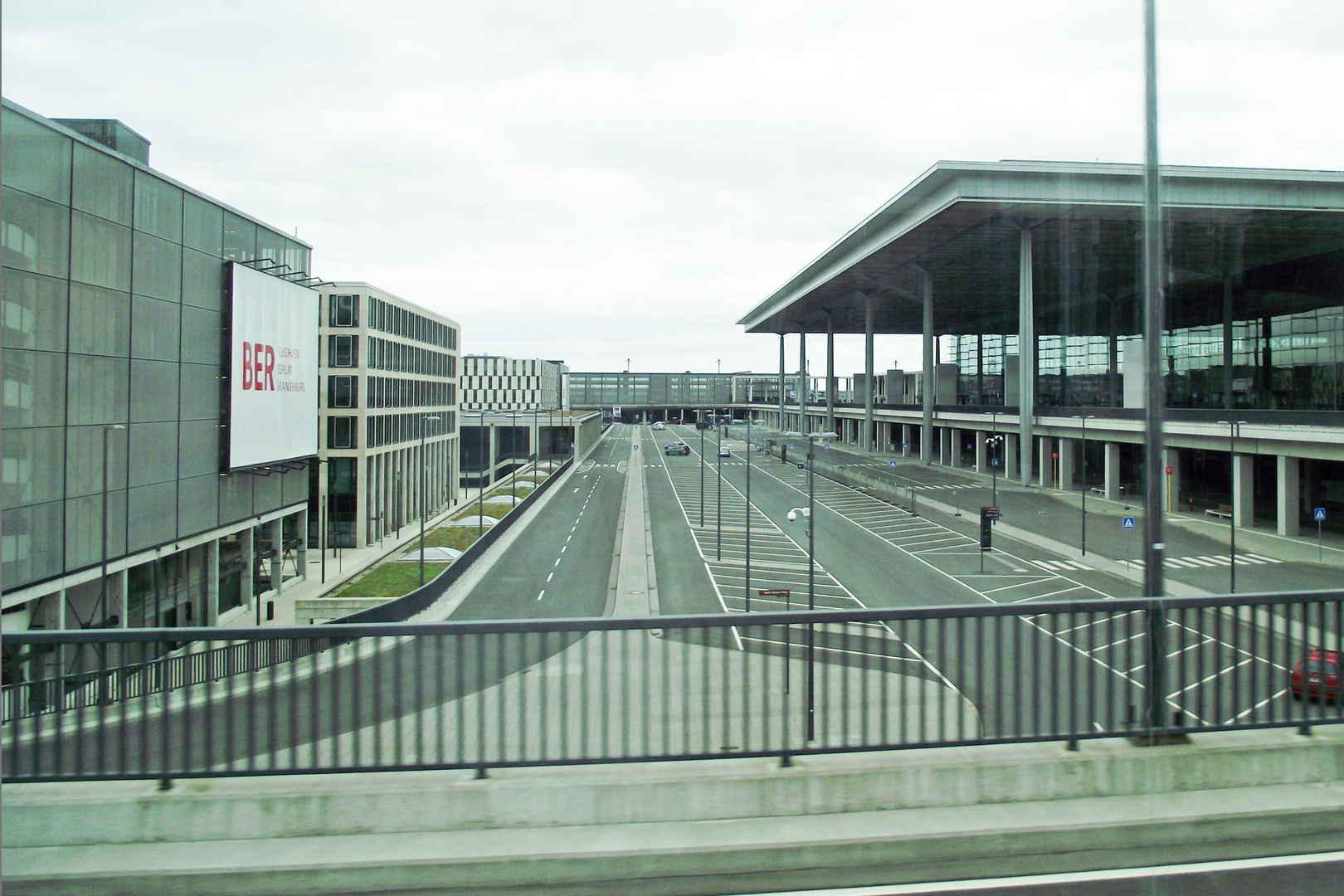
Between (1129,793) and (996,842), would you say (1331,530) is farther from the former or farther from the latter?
(996,842)

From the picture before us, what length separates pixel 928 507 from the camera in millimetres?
15148

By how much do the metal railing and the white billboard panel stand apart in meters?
6.64

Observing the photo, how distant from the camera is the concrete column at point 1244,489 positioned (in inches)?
230

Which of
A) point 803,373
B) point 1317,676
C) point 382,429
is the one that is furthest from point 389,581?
point 803,373

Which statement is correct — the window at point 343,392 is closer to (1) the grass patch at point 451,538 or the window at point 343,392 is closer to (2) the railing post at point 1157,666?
(1) the grass patch at point 451,538

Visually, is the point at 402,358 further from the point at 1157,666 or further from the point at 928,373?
the point at 928,373

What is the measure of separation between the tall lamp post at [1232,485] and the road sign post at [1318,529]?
2.20 ft

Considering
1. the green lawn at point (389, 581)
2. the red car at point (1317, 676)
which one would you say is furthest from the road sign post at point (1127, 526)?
the green lawn at point (389, 581)

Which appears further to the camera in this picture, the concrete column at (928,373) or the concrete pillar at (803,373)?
the concrete pillar at (803,373)

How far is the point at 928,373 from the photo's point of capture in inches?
1702

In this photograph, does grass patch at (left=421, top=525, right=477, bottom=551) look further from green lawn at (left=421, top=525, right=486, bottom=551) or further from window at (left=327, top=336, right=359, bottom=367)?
window at (left=327, top=336, right=359, bottom=367)

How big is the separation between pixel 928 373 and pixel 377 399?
3456cm

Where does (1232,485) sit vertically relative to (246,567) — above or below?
above

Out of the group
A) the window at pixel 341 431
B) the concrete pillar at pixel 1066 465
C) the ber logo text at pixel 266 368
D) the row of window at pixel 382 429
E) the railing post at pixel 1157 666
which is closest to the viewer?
the railing post at pixel 1157 666
